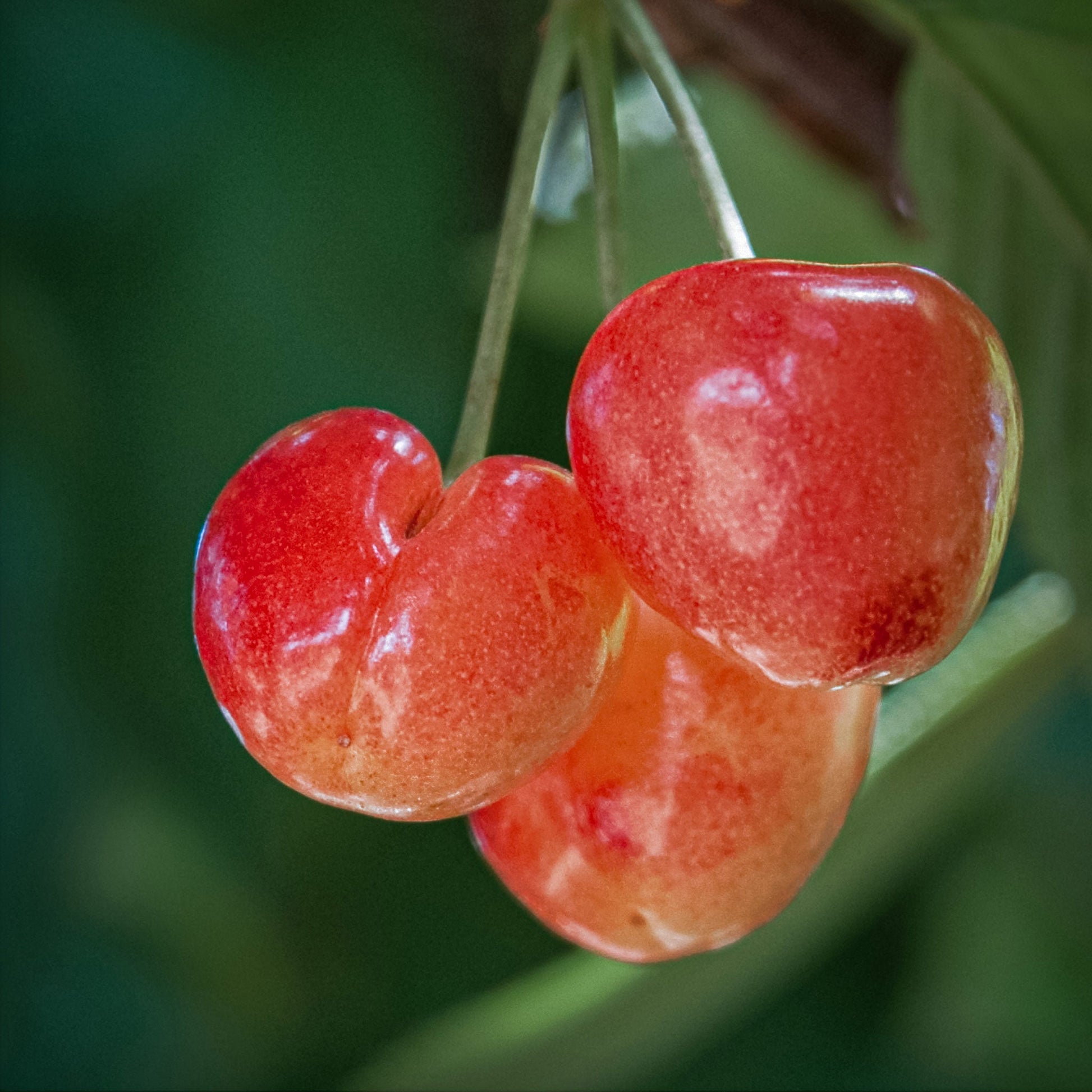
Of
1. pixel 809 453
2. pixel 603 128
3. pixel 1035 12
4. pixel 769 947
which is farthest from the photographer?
pixel 769 947

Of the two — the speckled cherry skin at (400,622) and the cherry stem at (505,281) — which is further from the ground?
the cherry stem at (505,281)

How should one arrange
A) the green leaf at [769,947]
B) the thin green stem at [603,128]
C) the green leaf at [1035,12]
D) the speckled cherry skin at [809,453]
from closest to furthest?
the speckled cherry skin at [809,453], the thin green stem at [603,128], the green leaf at [1035,12], the green leaf at [769,947]

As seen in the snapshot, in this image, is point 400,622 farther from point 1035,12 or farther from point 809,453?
point 1035,12

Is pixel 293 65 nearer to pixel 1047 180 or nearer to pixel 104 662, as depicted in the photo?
pixel 104 662

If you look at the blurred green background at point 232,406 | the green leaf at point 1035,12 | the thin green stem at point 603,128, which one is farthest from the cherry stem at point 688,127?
the blurred green background at point 232,406

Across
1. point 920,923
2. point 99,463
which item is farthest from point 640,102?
point 920,923

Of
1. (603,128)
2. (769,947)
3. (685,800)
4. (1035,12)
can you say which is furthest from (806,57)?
(769,947)

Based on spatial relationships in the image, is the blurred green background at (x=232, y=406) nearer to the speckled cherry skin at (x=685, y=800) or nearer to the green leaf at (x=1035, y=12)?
the green leaf at (x=1035, y=12)
